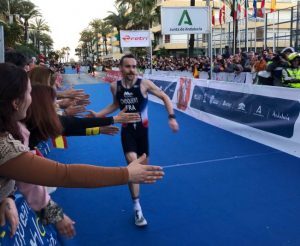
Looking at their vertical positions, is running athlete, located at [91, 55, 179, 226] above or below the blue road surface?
above

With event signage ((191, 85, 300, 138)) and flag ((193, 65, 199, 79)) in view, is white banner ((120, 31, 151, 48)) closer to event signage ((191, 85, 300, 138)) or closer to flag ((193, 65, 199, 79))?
flag ((193, 65, 199, 79))

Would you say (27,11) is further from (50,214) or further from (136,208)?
(50,214)

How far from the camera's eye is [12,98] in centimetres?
182

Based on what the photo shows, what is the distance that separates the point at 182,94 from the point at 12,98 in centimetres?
1139

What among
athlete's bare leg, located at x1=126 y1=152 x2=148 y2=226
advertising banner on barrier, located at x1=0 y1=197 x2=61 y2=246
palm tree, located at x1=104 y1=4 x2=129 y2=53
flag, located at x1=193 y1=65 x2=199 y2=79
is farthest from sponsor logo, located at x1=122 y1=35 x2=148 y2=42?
palm tree, located at x1=104 y1=4 x2=129 y2=53

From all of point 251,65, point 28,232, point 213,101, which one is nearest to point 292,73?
point 213,101

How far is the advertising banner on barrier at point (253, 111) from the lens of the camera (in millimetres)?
6975

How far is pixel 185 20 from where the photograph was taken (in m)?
12.8

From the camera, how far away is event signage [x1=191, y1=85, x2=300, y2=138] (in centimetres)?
705

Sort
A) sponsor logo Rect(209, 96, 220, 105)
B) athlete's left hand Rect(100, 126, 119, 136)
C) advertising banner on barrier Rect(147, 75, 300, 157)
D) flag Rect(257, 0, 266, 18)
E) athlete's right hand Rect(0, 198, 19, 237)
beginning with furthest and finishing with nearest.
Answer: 1. flag Rect(257, 0, 266, 18)
2. sponsor logo Rect(209, 96, 220, 105)
3. advertising banner on barrier Rect(147, 75, 300, 157)
4. athlete's left hand Rect(100, 126, 119, 136)
5. athlete's right hand Rect(0, 198, 19, 237)

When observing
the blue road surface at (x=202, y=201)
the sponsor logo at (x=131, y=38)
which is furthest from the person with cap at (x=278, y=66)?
the sponsor logo at (x=131, y=38)

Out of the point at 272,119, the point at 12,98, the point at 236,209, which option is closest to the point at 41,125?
the point at 12,98

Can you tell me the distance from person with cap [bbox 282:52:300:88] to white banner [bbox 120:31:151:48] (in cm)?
1123

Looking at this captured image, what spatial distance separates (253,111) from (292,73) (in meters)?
1.49
